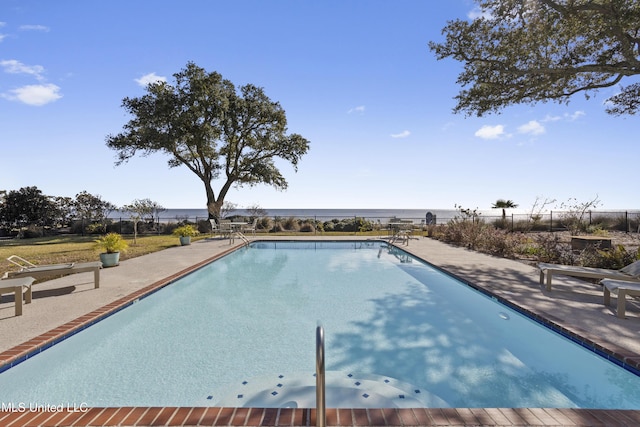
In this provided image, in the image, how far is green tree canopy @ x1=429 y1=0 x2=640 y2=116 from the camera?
839 centimetres

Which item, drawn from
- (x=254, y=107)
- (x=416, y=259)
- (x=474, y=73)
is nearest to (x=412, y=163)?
(x=254, y=107)

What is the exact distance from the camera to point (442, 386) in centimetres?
302

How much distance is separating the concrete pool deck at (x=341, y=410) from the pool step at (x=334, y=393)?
483 mm

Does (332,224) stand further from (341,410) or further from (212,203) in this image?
(341,410)

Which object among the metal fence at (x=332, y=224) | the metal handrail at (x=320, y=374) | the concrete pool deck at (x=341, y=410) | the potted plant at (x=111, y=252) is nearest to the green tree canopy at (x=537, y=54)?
the concrete pool deck at (x=341, y=410)

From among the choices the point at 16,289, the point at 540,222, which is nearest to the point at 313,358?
the point at 16,289

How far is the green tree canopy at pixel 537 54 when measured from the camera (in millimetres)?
8391

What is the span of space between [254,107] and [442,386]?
20.9m

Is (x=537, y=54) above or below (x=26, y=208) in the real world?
above

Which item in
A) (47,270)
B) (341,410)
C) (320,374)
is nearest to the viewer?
(320,374)

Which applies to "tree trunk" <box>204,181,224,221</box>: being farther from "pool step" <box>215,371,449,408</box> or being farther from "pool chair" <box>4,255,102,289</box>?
"pool step" <box>215,371,449,408</box>

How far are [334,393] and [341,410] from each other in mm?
651

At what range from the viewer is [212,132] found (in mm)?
19984

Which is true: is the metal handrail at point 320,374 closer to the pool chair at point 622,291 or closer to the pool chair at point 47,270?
the pool chair at point 622,291
